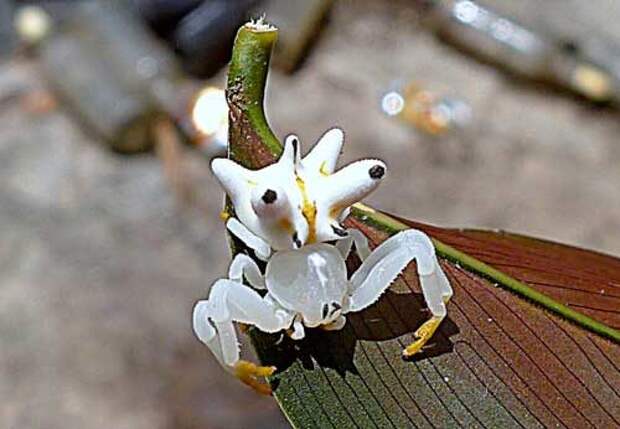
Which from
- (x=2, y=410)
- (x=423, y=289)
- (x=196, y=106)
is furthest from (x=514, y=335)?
(x=196, y=106)

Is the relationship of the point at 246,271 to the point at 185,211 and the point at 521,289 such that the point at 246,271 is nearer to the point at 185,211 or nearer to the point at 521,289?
the point at 521,289

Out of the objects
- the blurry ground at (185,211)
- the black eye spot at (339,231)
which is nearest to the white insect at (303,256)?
the black eye spot at (339,231)

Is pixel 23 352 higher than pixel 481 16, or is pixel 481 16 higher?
pixel 481 16

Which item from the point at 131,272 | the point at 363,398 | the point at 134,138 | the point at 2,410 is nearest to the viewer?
the point at 363,398

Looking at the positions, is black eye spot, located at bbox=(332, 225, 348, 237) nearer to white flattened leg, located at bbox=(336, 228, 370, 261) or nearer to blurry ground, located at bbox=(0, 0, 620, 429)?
white flattened leg, located at bbox=(336, 228, 370, 261)

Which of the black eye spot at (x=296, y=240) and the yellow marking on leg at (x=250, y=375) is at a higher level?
the black eye spot at (x=296, y=240)

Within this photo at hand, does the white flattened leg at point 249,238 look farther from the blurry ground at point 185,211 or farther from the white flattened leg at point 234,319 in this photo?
the blurry ground at point 185,211

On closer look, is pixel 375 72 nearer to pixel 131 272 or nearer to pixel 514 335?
pixel 131 272
